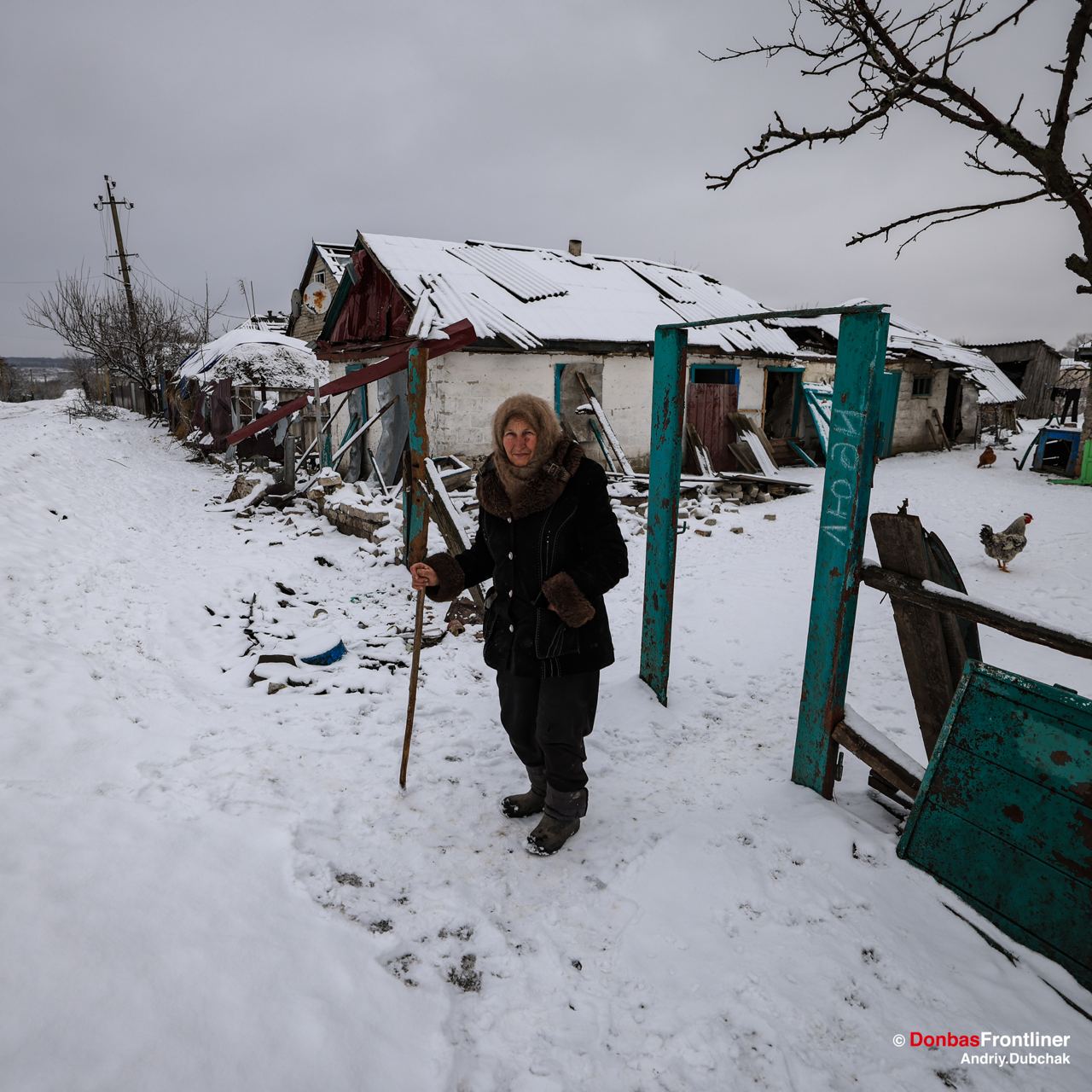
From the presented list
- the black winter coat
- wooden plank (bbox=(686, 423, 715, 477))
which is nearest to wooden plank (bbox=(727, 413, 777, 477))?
wooden plank (bbox=(686, 423, 715, 477))

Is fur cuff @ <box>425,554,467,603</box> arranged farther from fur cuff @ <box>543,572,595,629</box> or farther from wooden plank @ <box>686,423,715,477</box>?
wooden plank @ <box>686,423,715,477</box>

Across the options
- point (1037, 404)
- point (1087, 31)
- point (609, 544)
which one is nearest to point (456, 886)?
point (609, 544)

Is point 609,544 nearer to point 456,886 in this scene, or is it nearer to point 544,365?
point 456,886

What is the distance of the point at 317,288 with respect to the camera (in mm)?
18953

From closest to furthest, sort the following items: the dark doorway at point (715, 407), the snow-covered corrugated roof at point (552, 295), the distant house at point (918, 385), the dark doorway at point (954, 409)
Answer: the snow-covered corrugated roof at point (552, 295)
the dark doorway at point (715, 407)
the distant house at point (918, 385)
the dark doorway at point (954, 409)

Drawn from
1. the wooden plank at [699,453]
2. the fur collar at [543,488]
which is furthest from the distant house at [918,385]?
the fur collar at [543,488]

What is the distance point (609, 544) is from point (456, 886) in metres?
1.47

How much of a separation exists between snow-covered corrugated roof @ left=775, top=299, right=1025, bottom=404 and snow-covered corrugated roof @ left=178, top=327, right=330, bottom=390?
46.4ft

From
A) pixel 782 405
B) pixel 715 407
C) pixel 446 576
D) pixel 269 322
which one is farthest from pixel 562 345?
pixel 269 322

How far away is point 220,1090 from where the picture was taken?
1.53 metres

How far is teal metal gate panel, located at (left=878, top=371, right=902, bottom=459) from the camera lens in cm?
1625

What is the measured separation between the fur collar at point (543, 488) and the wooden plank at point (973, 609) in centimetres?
134

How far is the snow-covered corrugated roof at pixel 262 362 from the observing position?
707 inches

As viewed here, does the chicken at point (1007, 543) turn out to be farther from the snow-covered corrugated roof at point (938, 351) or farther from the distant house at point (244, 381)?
the distant house at point (244, 381)
